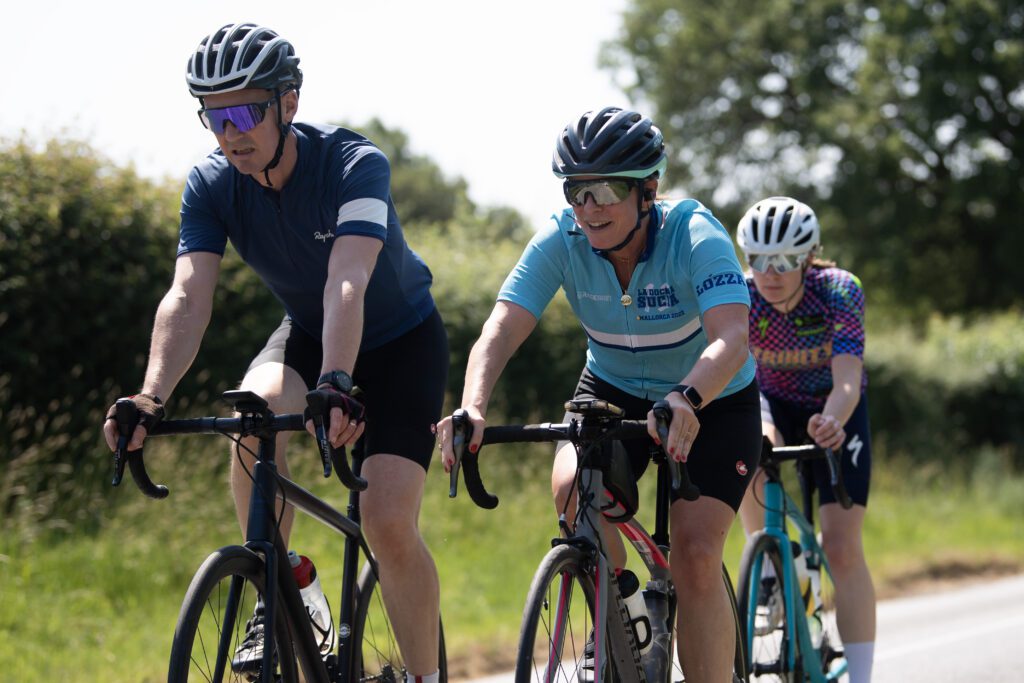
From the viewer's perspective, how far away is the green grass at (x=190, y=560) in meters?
6.33

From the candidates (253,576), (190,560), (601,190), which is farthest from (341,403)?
(190,560)

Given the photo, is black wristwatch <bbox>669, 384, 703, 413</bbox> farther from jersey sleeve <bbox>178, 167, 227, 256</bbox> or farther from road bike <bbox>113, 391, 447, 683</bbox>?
jersey sleeve <bbox>178, 167, 227, 256</bbox>

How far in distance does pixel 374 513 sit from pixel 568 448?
692mm

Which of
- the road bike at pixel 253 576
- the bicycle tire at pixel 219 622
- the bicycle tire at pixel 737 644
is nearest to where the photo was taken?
the bicycle tire at pixel 219 622

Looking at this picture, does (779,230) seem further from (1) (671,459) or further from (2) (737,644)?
(1) (671,459)

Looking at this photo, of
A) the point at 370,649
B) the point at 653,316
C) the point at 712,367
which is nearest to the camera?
the point at 712,367

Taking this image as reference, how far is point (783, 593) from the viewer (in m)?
5.18

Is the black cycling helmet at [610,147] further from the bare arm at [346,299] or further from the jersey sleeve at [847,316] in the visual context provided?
the jersey sleeve at [847,316]

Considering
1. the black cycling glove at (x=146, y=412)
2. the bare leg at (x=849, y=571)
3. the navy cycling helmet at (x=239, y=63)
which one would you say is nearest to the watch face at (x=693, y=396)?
the black cycling glove at (x=146, y=412)

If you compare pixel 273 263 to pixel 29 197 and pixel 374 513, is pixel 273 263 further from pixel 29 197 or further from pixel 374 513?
pixel 29 197

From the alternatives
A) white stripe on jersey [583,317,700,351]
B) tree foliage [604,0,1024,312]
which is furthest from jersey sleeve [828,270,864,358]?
tree foliage [604,0,1024,312]

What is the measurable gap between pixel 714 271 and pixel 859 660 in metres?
2.56

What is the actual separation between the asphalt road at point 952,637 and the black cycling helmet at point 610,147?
3523mm

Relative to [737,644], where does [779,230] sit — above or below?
above
